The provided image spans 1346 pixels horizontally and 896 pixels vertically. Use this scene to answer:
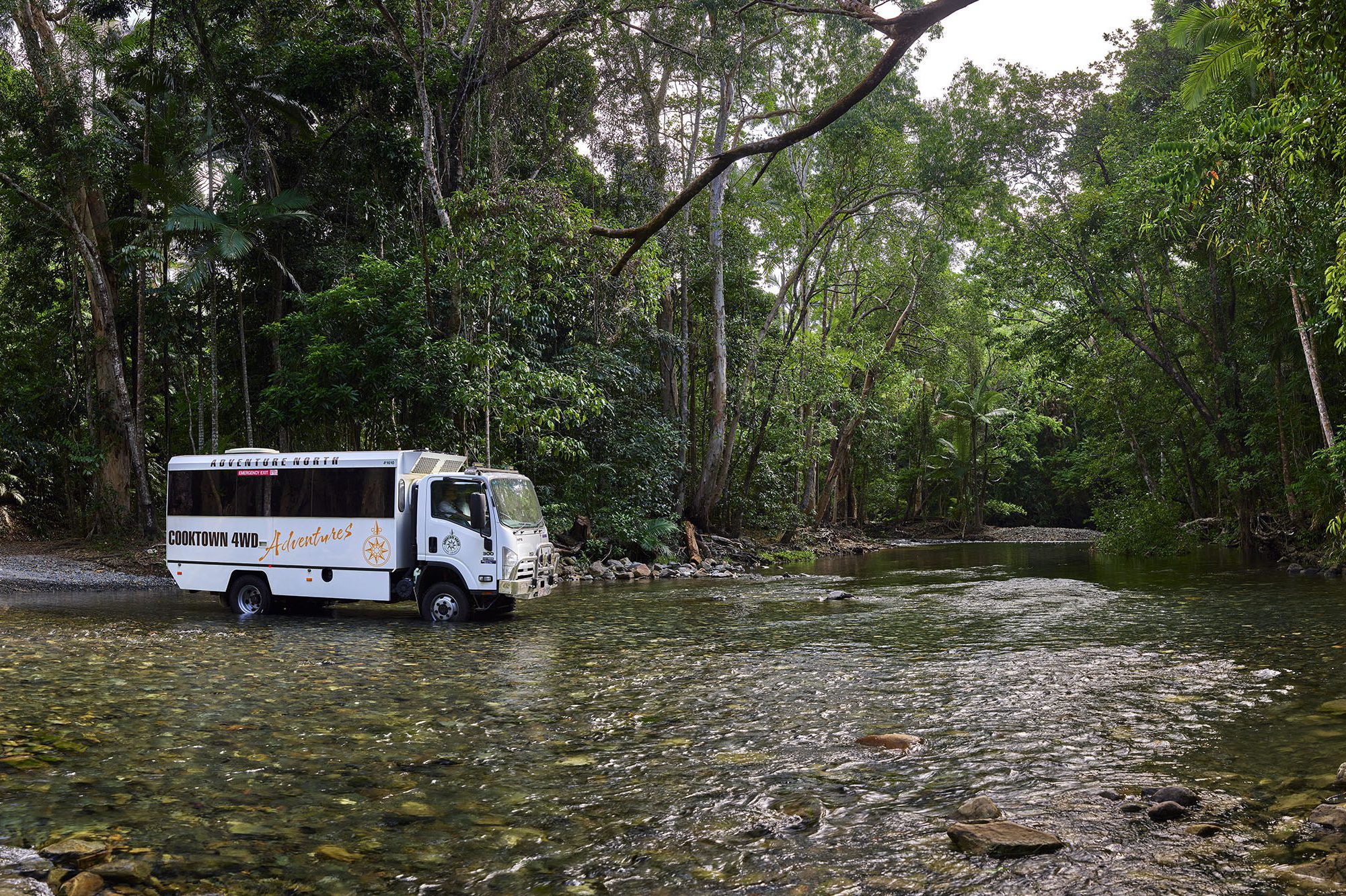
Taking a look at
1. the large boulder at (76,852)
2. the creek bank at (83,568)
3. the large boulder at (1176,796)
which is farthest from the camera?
the creek bank at (83,568)

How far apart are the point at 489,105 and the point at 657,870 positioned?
1922cm

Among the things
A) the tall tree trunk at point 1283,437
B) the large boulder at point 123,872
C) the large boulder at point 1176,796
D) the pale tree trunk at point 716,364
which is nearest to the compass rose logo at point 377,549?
the large boulder at point 123,872

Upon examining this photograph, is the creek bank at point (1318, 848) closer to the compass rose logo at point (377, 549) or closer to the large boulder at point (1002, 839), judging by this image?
the large boulder at point (1002, 839)

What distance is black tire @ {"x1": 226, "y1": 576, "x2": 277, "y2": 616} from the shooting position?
14188mm

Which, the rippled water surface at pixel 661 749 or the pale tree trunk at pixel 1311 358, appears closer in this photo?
the rippled water surface at pixel 661 749

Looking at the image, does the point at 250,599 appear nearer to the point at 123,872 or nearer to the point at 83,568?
the point at 83,568

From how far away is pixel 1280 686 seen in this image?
7496mm

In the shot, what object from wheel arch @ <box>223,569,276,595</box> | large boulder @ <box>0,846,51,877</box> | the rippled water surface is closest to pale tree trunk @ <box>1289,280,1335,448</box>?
the rippled water surface

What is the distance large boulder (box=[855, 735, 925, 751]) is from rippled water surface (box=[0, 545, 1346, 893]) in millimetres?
143

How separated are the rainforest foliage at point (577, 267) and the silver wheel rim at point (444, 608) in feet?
17.0

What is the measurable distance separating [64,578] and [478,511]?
11723mm

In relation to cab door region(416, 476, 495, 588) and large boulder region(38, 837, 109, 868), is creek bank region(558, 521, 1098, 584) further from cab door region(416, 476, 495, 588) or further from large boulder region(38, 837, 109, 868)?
large boulder region(38, 837, 109, 868)

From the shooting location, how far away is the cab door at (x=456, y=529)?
42.2ft

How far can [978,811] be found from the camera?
439cm
